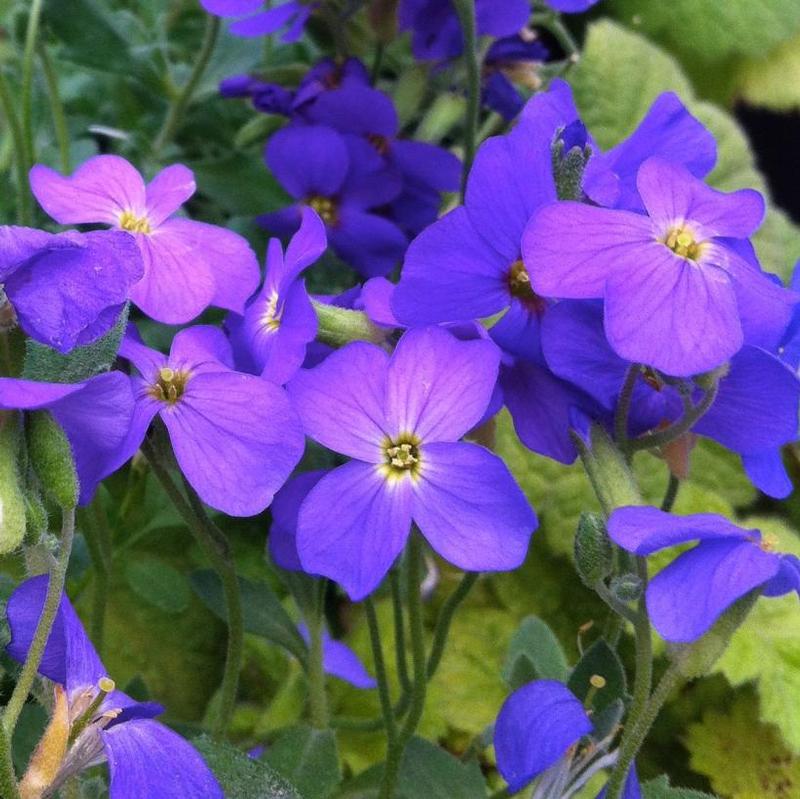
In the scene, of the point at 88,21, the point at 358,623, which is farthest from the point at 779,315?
the point at 88,21

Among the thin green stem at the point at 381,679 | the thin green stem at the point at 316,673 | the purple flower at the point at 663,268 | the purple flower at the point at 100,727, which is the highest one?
the purple flower at the point at 663,268

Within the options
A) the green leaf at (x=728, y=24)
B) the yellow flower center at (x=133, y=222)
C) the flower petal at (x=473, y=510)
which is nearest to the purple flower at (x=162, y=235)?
the yellow flower center at (x=133, y=222)

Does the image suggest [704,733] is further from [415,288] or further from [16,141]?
[16,141]

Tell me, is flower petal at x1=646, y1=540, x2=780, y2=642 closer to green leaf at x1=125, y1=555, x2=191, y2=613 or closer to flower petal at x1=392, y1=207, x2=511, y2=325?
flower petal at x1=392, y1=207, x2=511, y2=325

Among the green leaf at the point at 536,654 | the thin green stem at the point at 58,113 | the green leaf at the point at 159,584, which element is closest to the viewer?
the green leaf at the point at 536,654

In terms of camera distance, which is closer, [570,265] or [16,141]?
[570,265]

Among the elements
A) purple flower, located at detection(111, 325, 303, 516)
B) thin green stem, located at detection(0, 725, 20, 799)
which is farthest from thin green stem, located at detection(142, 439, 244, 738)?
thin green stem, located at detection(0, 725, 20, 799)

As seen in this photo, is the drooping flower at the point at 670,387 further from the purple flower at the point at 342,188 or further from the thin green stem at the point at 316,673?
the purple flower at the point at 342,188
